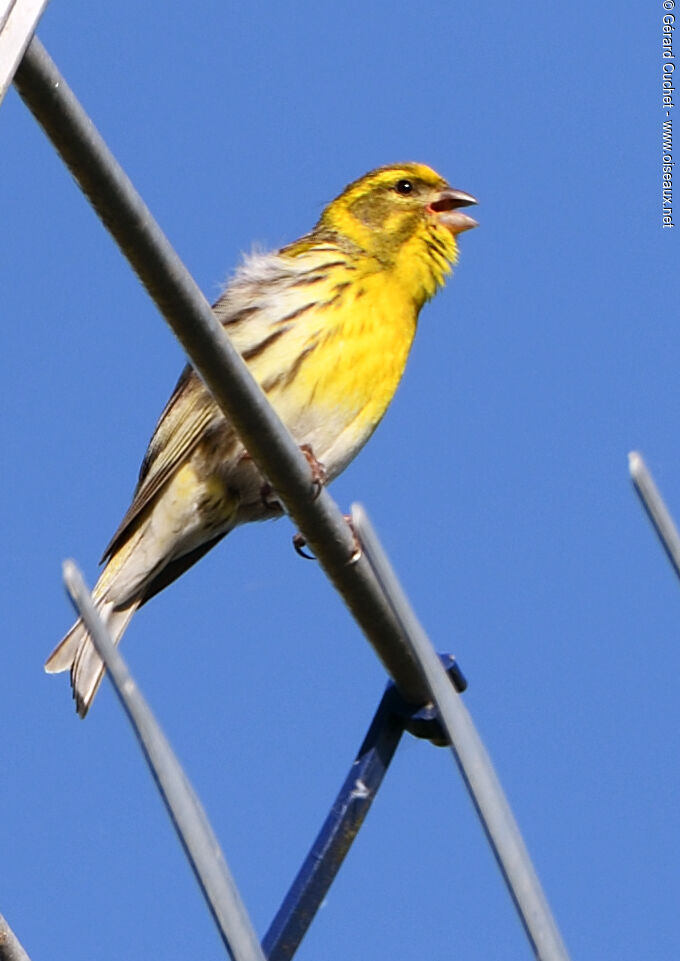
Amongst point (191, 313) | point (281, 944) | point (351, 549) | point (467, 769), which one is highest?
point (191, 313)

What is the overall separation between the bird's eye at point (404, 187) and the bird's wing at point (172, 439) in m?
1.33

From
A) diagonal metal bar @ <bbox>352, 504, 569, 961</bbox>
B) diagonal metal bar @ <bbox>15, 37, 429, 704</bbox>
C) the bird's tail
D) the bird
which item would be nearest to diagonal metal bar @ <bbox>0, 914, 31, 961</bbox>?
diagonal metal bar @ <bbox>352, 504, 569, 961</bbox>

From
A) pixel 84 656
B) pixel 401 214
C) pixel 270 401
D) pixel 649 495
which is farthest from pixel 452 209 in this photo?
pixel 649 495

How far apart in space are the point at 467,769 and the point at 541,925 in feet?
0.73

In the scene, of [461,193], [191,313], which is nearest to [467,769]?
[191,313]

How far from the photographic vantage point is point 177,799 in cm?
187

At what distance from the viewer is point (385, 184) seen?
666 centimetres

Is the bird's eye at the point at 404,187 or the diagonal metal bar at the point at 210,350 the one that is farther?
the bird's eye at the point at 404,187

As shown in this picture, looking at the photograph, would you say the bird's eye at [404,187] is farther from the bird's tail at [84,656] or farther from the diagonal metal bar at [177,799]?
the diagonal metal bar at [177,799]

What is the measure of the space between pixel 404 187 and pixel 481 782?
4809 mm

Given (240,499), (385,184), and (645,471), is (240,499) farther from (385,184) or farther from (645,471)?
(645,471)

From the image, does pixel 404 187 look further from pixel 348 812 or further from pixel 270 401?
pixel 348 812

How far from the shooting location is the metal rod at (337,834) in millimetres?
2510

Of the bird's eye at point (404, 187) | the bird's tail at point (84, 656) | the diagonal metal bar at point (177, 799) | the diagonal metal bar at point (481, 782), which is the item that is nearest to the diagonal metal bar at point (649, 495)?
the diagonal metal bar at point (481, 782)
